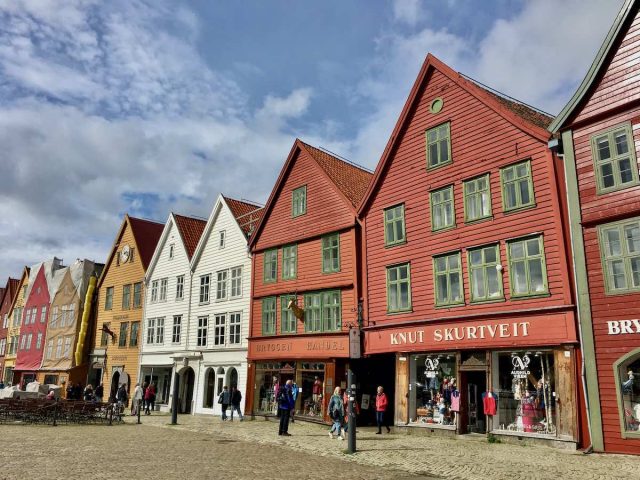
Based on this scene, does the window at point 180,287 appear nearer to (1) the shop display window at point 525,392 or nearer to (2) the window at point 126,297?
(2) the window at point 126,297

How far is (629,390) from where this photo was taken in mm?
15039

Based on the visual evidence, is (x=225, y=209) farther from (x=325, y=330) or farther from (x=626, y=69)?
(x=626, y=69)

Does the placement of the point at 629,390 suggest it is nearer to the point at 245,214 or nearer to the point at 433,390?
the point at 433,390

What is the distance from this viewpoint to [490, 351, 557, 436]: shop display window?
55.6ft

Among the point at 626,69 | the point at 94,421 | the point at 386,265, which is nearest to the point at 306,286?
the point at 386,265

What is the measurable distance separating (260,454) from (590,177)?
12314 mm

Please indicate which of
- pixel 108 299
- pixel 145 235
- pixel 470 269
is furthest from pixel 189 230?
pixel 470 269

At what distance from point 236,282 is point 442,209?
47.5 feet

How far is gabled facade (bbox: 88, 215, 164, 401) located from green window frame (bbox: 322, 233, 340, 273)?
18.3 meters

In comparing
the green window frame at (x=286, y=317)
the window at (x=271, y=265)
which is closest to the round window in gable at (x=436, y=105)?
the green window frame at (x=286, y=317)

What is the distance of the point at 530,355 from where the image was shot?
17.6 metres

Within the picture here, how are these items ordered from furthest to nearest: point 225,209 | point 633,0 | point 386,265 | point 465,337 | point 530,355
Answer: point 225,209 < point 386,265 < point 465,337 < point 530,355 < point 633,0

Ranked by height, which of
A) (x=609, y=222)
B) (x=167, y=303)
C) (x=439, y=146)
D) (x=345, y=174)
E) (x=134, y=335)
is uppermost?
(x=345, y=174)

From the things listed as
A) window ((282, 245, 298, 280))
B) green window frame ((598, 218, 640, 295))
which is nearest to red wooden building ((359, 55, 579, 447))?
green window frame ((598, 218, 640, 295))
